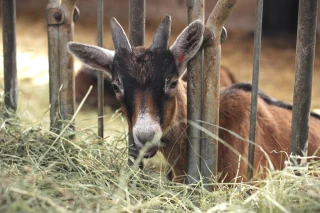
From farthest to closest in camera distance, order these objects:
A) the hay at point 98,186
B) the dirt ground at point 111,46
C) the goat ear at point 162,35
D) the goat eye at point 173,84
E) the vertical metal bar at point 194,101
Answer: the dirt ground at point 111,46, the goat eye at point 173,84, the goat ear at point 162,35, the vertical metal bar at point 194,101, the hay at point 98,186

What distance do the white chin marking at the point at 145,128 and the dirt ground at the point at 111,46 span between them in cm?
321

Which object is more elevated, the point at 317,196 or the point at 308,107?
the point at 308,107

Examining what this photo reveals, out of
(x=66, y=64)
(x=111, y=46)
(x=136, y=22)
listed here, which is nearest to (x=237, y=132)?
(x=136, y=22)

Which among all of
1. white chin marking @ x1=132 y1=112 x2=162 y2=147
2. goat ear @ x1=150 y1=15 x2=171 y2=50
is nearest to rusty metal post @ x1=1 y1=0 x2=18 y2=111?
goat ear @ x1=150 y1=15 x2=171 y2=50

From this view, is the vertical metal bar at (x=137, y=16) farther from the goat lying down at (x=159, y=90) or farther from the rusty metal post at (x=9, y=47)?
the rusty metal post at (x=9, y=47)

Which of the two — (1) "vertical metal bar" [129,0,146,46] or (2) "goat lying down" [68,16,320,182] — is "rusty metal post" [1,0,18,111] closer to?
(2) "goat lying down" [68,16,320,182]

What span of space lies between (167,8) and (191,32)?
8876mm

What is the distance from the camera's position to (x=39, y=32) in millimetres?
11352

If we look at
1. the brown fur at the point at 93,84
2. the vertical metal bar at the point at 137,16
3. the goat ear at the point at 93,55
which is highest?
the vertical metal bar at the point at 137,16

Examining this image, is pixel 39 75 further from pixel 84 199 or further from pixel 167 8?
pixel 84 199

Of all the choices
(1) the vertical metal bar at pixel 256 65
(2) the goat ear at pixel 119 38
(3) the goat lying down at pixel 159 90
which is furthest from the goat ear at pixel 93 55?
(1) the vertical metal bar at pixel 256 65

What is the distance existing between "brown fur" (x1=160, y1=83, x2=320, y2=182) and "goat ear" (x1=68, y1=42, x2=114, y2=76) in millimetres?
631

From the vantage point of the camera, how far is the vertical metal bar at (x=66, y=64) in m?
4.29

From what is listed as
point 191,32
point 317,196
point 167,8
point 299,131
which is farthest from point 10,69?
point 167,8
